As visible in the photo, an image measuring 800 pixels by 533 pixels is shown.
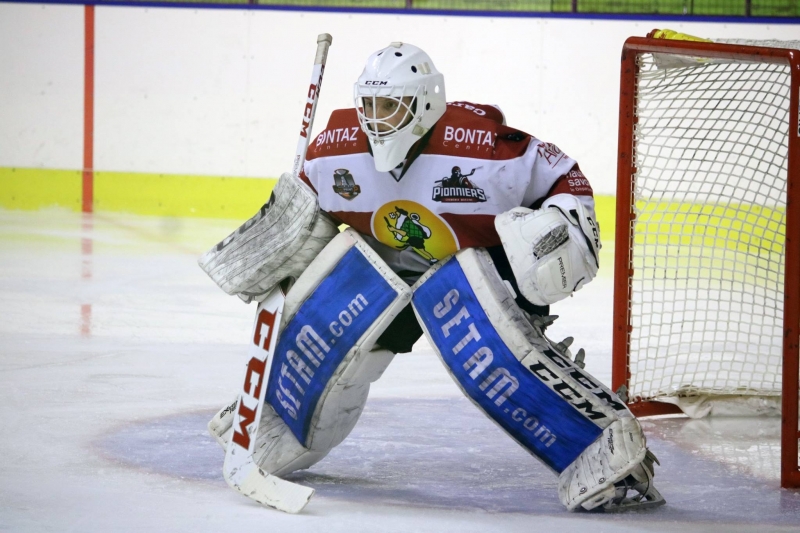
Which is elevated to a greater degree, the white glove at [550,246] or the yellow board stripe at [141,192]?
the white glove at [550,246]

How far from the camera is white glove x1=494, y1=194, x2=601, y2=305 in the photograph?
241cm

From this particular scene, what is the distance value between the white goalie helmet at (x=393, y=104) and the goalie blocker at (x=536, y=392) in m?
0.30

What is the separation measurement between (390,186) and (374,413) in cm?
109

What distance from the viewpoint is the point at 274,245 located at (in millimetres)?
2723

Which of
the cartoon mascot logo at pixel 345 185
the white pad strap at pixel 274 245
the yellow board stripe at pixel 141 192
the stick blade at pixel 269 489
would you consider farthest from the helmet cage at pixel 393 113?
the yellow board stripe at pixel 141 192

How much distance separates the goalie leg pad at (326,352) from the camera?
2.68m

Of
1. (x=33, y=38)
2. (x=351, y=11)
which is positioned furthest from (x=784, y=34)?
(x=33, y=38)

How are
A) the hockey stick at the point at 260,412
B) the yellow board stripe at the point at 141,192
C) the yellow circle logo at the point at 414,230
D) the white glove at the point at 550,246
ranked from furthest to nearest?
the yellow board stripe at the point at 141,192 < the yellow circle logo at the point at 414,230 < the hockey stick at the point at 260,412 < the white glove at the point at 550,246

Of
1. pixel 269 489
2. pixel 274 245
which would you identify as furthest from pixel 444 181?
pixel 269 489

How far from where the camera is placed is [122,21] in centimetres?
860

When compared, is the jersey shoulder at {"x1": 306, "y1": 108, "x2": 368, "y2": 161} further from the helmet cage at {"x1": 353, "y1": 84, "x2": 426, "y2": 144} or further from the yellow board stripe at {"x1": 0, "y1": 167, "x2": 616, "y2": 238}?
the yellow board stripe at {"x1": 0, "y1": 167, "x2": 616, "y2": 238}

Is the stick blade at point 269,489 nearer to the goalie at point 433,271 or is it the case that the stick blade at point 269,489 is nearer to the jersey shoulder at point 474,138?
the goalie at point 433,271

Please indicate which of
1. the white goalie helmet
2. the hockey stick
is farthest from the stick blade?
the white goalie helmet

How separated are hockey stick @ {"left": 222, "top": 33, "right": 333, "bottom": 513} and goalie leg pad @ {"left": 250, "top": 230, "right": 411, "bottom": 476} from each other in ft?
0.23
